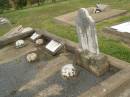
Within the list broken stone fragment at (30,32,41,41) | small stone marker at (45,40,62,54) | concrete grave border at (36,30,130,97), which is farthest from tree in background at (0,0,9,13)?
concrete grave border at (36,30,130,97)

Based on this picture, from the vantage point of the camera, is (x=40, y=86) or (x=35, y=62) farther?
(x=35, y=62)

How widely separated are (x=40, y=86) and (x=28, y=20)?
6.72 meters

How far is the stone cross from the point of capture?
4.93 m

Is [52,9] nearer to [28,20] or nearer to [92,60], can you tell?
[28,20]

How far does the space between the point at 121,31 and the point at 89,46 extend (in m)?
2.56

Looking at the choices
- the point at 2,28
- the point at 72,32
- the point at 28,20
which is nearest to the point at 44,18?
the point at 28,20

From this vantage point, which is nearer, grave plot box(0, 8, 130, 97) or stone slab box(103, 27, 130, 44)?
grave plot box(0, 8, 130, 97)

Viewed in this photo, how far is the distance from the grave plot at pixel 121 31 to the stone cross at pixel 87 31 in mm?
2240

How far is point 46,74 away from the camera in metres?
5.70

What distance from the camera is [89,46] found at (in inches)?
209

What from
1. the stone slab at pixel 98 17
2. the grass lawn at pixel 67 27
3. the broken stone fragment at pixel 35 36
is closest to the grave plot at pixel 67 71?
the broken stone fragment at pixel 35 36

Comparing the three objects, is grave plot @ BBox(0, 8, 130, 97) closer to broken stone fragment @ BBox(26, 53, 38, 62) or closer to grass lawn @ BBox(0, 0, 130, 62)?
broken stone fragment @ BBox(26, 53, 38, 62)

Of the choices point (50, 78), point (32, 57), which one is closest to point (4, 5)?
point (32, 57)

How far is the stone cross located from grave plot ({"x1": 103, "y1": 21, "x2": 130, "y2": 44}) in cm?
224
